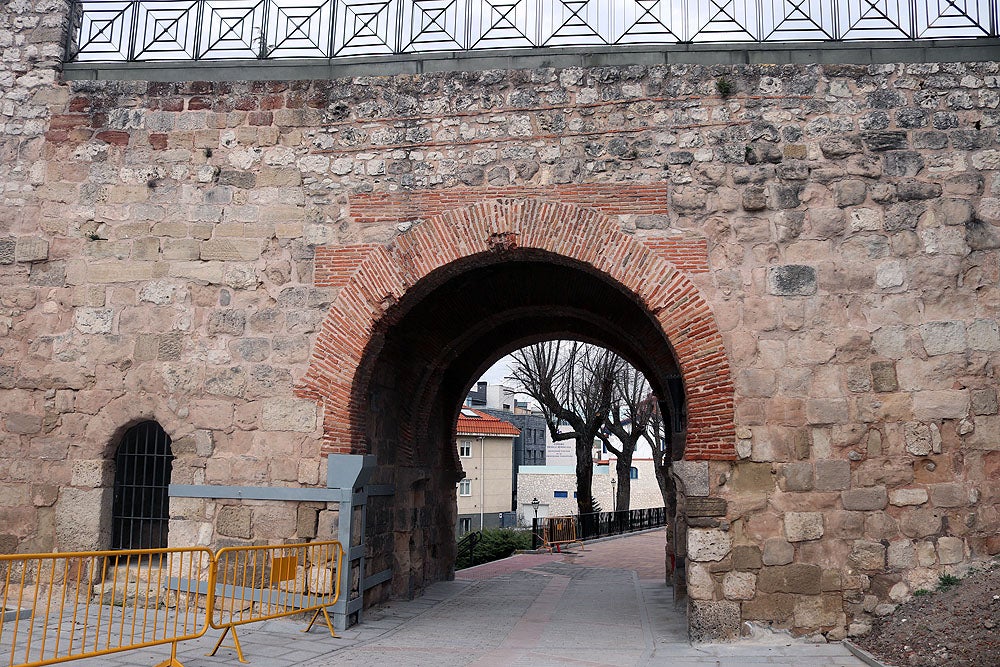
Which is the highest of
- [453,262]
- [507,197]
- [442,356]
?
[507,197]

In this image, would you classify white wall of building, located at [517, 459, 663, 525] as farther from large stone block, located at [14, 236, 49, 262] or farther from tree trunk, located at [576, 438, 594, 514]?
large stone block, located at [14, 236, 49, 262]

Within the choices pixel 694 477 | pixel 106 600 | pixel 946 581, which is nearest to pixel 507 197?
pixel 694 477

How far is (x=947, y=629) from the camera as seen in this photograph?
625 cm

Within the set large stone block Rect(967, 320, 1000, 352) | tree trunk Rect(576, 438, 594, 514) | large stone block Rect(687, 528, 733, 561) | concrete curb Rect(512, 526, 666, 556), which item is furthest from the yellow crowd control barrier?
large stone block Rect(967, 320, 1000, 352)

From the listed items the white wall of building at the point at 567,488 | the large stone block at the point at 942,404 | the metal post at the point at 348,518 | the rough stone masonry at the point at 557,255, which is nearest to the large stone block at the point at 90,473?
the rough stone masonry at the point at 557,255

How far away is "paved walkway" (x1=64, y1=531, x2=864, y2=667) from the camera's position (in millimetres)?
6492

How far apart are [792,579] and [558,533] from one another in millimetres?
13364

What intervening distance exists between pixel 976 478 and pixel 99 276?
862 cm

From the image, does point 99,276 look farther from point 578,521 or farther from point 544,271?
point 578,521

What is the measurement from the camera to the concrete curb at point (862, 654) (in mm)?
6125

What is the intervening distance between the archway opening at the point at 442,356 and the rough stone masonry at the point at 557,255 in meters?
0.39

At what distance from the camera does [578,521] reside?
21.3m

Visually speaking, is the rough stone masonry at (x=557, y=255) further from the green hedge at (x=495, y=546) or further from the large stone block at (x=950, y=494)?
the green hedge at (x=495, y=546)

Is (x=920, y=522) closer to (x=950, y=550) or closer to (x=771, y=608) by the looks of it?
(x=950, y=550)
